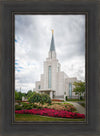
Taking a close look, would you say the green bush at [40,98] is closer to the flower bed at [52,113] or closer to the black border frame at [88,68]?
the flower bed at [52,113]

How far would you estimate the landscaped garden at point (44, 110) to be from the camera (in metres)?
1.24

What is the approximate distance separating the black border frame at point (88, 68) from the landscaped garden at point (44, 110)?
0.10 metres

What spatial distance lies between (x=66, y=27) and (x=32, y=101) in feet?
3.21

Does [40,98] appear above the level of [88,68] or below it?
below

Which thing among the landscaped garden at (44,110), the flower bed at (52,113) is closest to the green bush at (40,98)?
the landscaped garden at (44,110)

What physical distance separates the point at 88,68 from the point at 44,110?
683 mm

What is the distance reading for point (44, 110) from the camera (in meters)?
1.44

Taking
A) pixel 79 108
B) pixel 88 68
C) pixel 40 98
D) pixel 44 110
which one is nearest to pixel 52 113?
pixel 44 110

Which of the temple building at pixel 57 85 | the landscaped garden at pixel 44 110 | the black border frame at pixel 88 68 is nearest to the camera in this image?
the black border frame at pixel 88 68

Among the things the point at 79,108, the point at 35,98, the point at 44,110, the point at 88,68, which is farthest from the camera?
the point at 35,98

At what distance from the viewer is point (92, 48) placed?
1.13 meters

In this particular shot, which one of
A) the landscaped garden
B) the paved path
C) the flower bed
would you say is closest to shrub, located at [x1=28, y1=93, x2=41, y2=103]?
the landscaped garden

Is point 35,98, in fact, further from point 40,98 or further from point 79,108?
point 79,108

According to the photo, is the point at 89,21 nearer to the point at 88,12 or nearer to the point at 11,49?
the point at 88,12
